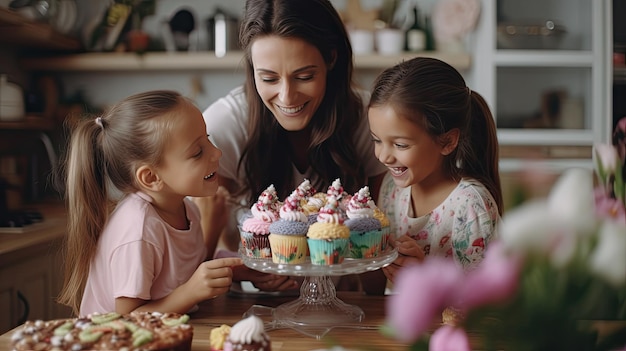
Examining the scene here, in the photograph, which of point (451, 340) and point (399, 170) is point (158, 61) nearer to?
point (399, 170)

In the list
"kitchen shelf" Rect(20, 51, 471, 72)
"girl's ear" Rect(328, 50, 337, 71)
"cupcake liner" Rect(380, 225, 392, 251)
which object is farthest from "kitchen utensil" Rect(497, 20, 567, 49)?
"cupcake liner" Rect(380, 225, 392, 251)

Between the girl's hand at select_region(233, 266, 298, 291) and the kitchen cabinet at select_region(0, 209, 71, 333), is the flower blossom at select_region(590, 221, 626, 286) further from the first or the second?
the kitchen cabinet at select_region(0, 209, 71, 333)

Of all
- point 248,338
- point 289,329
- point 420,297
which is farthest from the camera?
point 289,329

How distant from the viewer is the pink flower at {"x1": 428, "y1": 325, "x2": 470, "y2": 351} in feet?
1.97

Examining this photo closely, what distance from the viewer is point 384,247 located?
1.50 m

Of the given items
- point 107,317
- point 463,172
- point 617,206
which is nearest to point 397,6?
point 463,172

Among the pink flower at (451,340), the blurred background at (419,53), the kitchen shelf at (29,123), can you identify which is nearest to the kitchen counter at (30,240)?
the kitchen shelf at (29,123)

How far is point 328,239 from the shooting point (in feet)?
4.43

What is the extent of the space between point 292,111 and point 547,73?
8.13 ft

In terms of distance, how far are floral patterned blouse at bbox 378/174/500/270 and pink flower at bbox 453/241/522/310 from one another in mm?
990

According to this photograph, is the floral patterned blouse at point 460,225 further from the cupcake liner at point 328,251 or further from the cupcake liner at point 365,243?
the cupcake liner at point 328,251

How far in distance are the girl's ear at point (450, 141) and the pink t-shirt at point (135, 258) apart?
0.63 m

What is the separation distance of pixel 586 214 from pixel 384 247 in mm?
955

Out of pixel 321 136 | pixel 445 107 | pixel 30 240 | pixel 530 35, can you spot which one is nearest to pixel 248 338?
pixel 445 107
